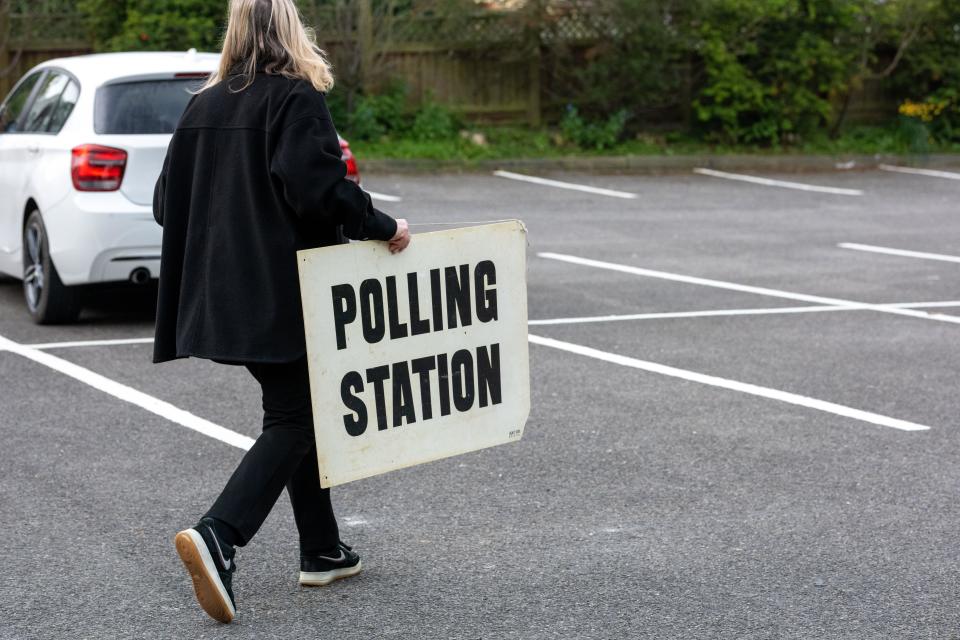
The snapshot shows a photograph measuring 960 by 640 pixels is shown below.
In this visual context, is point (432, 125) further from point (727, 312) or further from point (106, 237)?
point (106, 237)

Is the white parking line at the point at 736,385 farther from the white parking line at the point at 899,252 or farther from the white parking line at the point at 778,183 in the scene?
the white parking line at the point at 778,183

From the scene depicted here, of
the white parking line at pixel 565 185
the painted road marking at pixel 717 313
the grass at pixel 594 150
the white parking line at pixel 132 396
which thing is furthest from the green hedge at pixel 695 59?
the white parking line at pixel 132 396

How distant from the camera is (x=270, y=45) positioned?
12.8 feet

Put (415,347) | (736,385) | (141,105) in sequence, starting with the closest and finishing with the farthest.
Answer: (415,347)
(736,385)
(141,105)

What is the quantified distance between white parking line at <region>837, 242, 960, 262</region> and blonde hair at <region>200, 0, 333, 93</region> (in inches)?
333

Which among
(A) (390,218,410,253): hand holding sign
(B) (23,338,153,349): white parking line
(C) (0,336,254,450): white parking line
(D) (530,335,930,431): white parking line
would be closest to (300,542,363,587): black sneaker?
(A) (390,218,410,253): hand holding sign

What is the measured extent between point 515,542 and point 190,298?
4.57 ft

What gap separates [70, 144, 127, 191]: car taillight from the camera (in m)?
7.99

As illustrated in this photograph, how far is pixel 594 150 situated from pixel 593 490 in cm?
1374

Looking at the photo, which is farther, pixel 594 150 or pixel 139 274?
pixel 594 150

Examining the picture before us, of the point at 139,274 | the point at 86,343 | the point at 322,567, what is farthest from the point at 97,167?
the point at 322,567

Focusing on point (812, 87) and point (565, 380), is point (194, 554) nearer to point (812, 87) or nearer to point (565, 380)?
point (565, 380)

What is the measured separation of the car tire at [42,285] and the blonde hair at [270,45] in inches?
186

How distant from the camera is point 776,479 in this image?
17.3 ft
